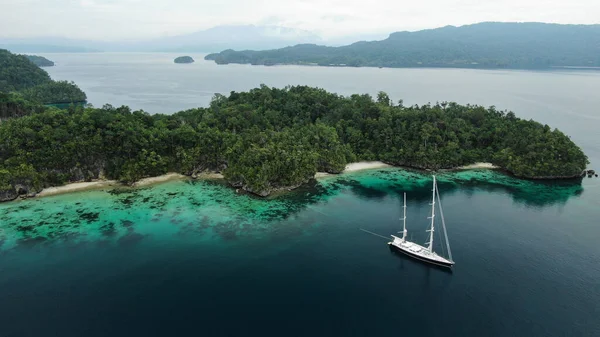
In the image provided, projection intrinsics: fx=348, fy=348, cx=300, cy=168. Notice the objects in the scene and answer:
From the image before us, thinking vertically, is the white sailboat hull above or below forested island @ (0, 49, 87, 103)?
below

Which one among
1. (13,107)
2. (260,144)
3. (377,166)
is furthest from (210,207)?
(13,107)

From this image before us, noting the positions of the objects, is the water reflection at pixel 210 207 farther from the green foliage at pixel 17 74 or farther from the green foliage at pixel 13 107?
the green foliage at pixel 17 74

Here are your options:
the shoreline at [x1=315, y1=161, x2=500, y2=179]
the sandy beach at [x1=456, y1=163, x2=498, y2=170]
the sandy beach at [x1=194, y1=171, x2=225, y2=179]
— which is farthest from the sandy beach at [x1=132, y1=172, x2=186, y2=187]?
the sandy beach at [x1=456, y1=163, x2=498, y2=170]

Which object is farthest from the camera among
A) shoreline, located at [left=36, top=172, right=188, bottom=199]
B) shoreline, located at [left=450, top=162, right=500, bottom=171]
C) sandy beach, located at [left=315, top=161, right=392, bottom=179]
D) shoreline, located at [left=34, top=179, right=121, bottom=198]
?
shoreline, located at [left=450, top=162, right=500, bottom=171]

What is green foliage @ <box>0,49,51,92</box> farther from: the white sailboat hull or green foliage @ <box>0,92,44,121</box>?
the white sailboat hull

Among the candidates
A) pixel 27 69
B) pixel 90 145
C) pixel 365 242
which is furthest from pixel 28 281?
pixel 27 69

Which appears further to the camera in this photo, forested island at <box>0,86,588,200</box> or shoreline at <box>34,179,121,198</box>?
forested island at <box>0,86,588,200</box>

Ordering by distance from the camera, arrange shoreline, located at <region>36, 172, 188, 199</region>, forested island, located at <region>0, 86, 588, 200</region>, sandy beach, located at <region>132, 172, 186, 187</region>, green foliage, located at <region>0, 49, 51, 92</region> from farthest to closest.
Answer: green foliage, located at <region>0, 49, 51, 92</region>
sandy beach, located at <region>132, 172, 186, 187</region>
forested island, located at <region>0, 86, 588, 200</region>
shoreline, located at <region>36, 172, 188, 199</region>

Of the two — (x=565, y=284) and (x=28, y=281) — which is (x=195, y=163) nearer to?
(x=28, y=281)

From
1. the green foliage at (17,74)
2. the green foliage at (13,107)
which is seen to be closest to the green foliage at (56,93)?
the green foliage at (17,74)
